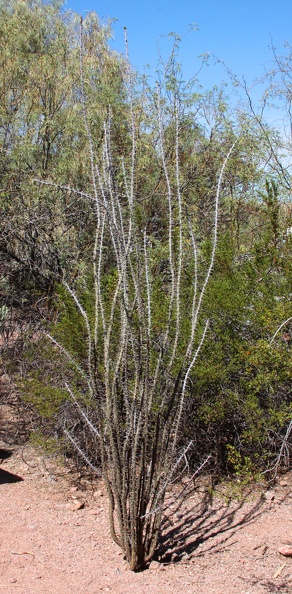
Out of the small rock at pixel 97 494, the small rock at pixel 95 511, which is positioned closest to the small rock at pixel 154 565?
the small rock at pixel 95 511

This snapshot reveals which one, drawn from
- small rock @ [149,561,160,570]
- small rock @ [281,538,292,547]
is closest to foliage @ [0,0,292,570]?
small rock @ [149,561,160,570]

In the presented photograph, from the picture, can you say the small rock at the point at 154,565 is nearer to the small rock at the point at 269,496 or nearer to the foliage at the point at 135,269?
the foliage at the point at 135,269

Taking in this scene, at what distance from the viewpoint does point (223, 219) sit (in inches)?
340

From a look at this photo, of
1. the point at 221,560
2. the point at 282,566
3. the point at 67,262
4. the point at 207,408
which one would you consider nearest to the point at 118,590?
the point at 221,560

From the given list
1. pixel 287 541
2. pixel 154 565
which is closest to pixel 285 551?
pixel 287 541

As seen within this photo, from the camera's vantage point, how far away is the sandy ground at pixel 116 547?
387cm

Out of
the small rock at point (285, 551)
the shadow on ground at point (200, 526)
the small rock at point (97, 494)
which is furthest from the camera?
the small rock at point (97, 494)

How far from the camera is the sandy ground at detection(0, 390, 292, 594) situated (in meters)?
3.87

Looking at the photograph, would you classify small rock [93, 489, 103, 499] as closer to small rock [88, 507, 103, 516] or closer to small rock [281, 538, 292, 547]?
small rock [88, 507, 103, 516]

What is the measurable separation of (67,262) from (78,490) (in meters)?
3.03

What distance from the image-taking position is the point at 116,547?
4441 millimetres

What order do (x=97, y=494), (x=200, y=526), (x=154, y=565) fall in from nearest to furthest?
(x=154, y=565) < (x=200, y=526) < (x=97, y=494)

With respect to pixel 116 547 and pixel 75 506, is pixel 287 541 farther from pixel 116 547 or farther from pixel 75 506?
pixel 75 506

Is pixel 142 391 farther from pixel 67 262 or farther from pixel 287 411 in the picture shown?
pixel 67 262
